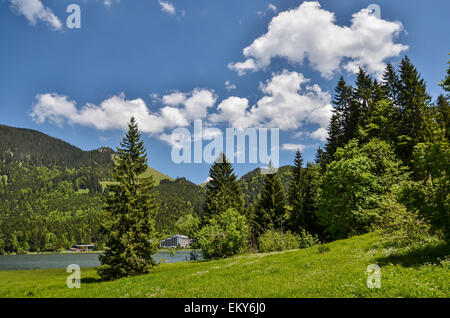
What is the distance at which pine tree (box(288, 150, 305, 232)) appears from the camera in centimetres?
6147

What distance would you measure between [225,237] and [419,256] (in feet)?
114

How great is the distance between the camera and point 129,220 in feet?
101

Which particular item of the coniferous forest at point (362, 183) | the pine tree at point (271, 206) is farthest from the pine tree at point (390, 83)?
the pine tree at point (271, 206)

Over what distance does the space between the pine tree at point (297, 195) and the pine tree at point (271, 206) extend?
Answer: 296 centimetres

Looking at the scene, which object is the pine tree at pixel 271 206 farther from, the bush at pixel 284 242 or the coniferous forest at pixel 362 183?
the bush at pixel 284 242

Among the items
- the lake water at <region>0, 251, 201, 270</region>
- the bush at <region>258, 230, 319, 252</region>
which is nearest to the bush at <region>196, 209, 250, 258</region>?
the bush at <region>258, 230, 319, 252</region>

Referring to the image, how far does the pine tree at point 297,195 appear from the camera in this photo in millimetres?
61469

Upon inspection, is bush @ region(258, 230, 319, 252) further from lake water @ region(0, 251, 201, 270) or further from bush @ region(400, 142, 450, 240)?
bush @ region(400, 142, 450, 240)

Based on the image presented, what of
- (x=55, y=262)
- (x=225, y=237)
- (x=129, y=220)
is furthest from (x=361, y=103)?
(x=55, y=262)

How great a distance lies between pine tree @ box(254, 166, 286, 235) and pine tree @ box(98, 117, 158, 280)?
39.7 meters

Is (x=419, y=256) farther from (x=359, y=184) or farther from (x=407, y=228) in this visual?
(x=359, y=184)

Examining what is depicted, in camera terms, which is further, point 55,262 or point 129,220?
point 55,262

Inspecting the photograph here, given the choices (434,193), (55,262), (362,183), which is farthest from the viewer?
(55,262)
